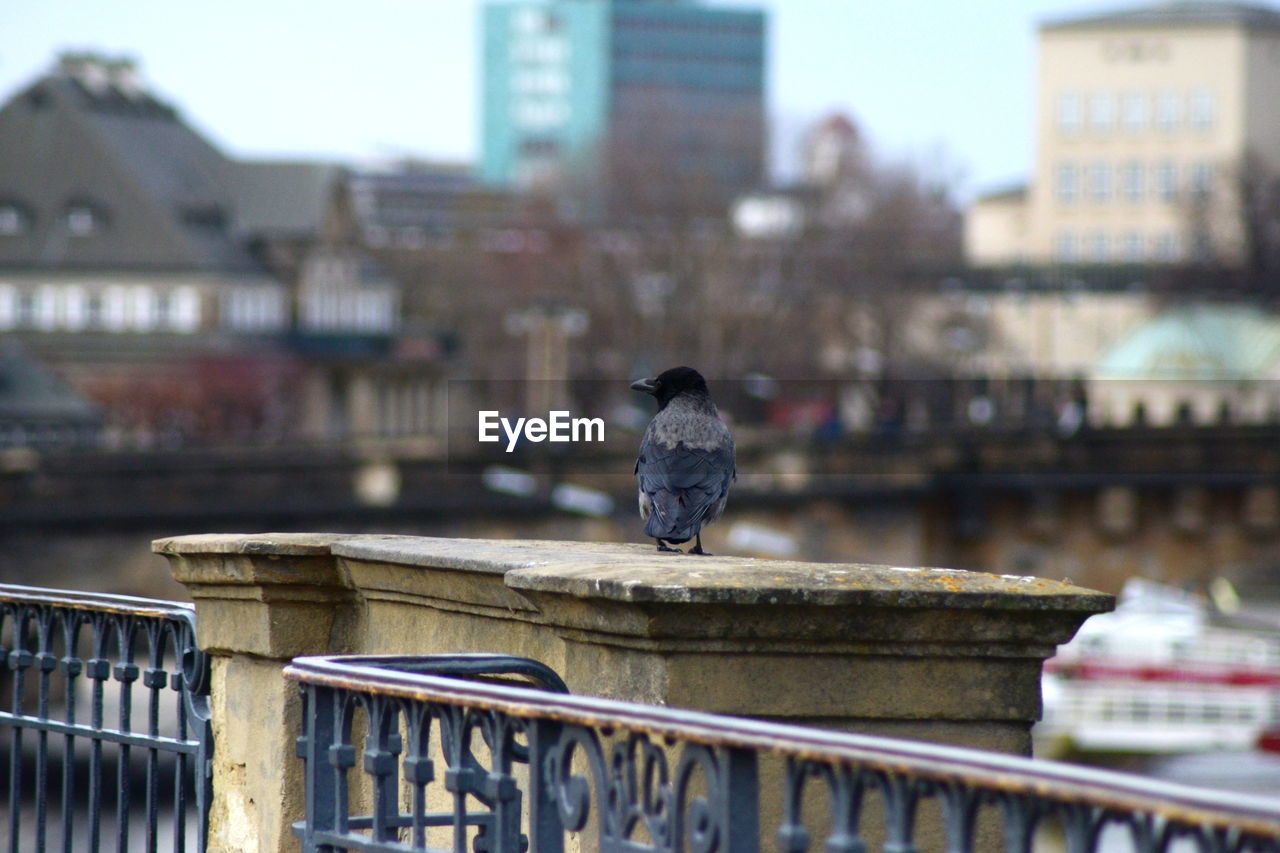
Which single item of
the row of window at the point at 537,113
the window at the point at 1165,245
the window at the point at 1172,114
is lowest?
the window at the point at 1165,245

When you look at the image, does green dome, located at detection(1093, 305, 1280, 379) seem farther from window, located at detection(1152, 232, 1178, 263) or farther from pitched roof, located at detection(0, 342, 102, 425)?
window, located at detection(1152, 232, 1178, 263)

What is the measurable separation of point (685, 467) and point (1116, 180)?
11797 centimetres

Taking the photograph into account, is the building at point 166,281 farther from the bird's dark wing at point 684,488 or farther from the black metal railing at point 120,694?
the bird's dark wing at point 684,488

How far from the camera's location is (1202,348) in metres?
72.0

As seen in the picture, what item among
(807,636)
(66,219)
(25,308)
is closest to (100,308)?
(25,308)

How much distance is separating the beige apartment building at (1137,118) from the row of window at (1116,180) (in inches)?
1.9

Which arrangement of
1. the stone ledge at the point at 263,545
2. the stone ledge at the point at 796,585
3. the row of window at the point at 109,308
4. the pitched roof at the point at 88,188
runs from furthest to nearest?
1. the pitched roof at the point at 88,188
2. the row of window at the point at 109,308
3. the stone ledge at the point at 263,545
4. the stone ledge at the point at 796,585

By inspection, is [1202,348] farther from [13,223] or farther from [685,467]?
[685,467]

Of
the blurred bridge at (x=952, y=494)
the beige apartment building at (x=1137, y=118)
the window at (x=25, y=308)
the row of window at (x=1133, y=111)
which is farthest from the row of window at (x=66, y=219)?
the row of window at (x=1133, y=111)

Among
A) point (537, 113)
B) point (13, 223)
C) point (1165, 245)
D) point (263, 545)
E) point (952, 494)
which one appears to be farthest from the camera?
point (537, 113)

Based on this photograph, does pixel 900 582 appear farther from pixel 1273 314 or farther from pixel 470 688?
pixel 1273 314

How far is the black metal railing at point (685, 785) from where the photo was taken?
9.00 feet

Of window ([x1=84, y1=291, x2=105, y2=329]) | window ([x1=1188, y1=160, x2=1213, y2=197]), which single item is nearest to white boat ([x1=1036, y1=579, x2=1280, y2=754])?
window ([x1=84, y1=291, x2=105, y2=329])

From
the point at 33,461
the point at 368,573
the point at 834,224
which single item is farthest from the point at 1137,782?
the point at 834,224
